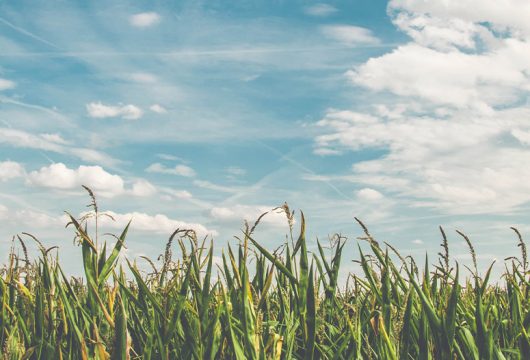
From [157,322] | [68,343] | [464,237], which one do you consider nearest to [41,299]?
[68,343]

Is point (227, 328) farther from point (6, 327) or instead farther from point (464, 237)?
point (6, 327)

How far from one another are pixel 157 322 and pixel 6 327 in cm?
149

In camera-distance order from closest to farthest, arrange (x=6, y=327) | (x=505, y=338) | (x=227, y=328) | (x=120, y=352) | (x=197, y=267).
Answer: (x=120, y=352)
(x=227, y=328)
(x=197, y=267)
(x=505, y=338)
(x=6, y=327)

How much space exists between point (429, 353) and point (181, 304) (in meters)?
1.30

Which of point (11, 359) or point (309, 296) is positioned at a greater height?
point (309, 296)

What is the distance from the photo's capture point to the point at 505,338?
3.62m

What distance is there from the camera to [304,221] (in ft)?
9.34

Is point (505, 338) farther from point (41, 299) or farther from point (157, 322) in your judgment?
point (41, 299)

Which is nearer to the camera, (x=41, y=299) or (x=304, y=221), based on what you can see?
(x=304, y=221)

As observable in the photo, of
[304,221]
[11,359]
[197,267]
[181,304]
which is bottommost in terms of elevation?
[11,359]

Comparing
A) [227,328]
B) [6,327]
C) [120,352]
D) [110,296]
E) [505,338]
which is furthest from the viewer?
[6,327]

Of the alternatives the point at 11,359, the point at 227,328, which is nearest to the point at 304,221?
the point at 227,328

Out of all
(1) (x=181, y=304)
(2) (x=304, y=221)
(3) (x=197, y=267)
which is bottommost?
(1) (x=181, y=304)

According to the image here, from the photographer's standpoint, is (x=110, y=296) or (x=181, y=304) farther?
(x=110, y=296)
